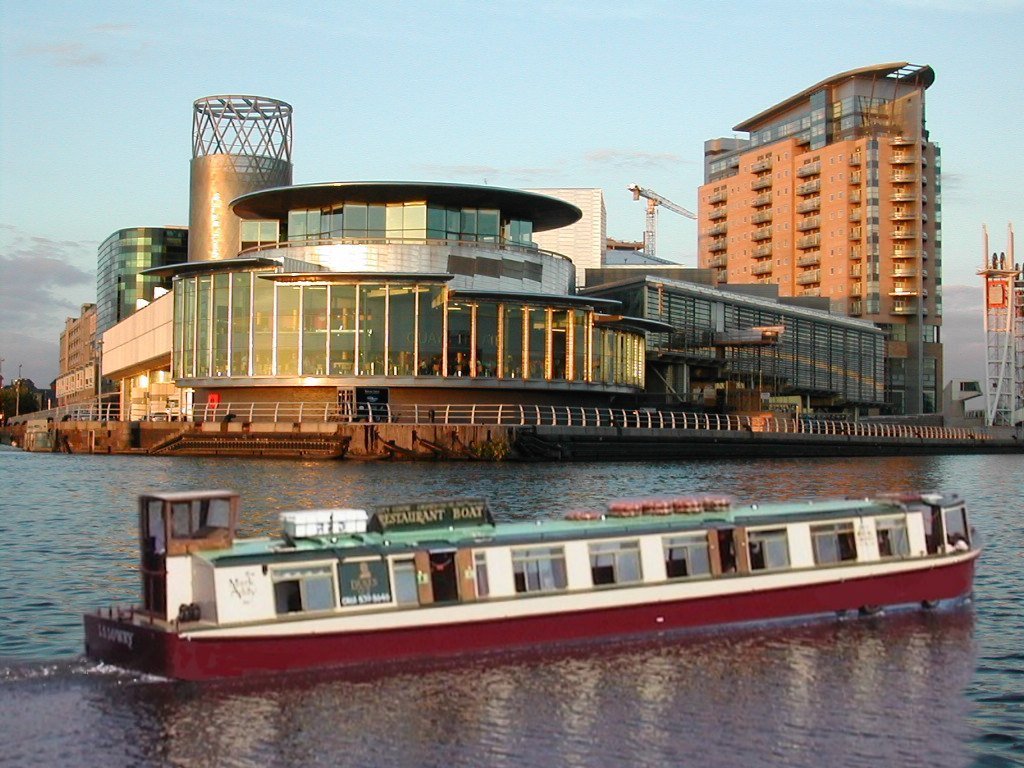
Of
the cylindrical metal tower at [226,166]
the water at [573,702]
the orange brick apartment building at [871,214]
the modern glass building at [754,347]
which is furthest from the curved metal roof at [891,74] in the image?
the water at [573,702]

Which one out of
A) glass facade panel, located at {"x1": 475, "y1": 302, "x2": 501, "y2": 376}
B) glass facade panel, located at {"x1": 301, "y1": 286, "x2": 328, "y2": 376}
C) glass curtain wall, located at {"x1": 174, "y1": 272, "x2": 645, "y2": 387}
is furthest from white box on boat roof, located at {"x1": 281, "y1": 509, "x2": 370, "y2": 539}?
glass facade panel, located at {"x1": 301, "y1": 286, "x2": 328, "y2": 376}

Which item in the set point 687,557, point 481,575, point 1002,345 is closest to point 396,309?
point 687,557

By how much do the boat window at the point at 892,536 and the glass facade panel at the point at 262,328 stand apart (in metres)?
63.8

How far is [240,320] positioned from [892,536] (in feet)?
218

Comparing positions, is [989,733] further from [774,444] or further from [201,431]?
[774,444]

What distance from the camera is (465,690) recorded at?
22875 millimetres

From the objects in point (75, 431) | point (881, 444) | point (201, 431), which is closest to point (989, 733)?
point (201, 431)

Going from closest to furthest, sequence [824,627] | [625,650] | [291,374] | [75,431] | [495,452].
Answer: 1. [625,650]
2. [824,627]
3. [495,452]
4. [291,374]
5. [75,431]

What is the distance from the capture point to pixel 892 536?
29.7 metres

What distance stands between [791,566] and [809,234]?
536 feet

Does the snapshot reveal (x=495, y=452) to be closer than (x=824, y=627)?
No

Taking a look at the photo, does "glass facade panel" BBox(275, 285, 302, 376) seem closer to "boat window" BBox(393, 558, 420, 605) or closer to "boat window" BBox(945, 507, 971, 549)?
"boat window" BBox(945, 507, 971, 549)

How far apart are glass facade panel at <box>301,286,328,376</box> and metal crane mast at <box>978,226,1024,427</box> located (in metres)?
77.9

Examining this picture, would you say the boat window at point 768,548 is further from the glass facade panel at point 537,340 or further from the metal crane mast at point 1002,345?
the metal crane mast at point 1002,345
